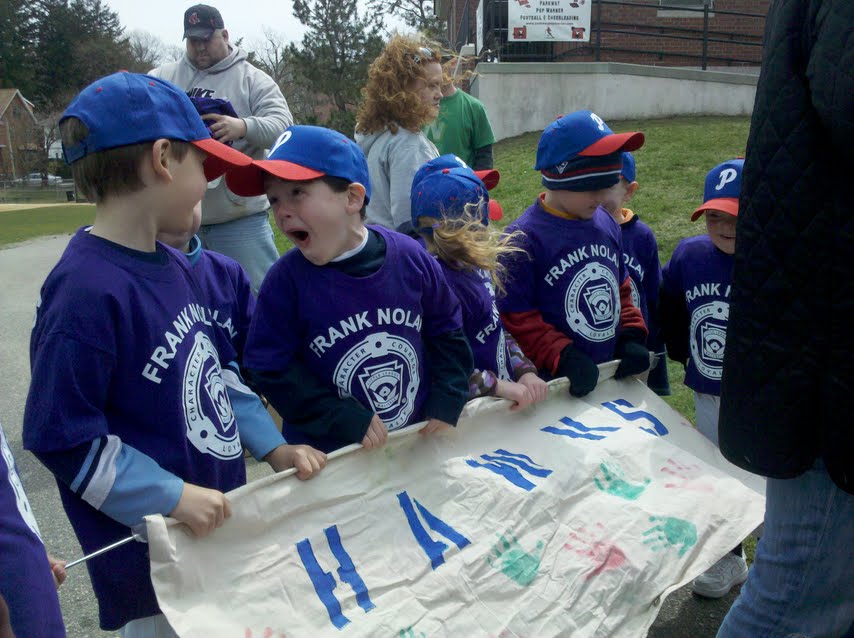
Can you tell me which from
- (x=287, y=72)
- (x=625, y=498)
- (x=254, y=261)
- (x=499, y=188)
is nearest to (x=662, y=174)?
(x=499, y=188)

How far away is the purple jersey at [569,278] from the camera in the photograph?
2986 mm

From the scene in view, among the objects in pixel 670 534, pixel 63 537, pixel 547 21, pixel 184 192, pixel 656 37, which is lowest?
pixel 63 537

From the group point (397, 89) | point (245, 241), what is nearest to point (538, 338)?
point (397, 89)

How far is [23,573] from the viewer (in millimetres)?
1395

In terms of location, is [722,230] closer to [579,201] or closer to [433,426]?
[579,201]

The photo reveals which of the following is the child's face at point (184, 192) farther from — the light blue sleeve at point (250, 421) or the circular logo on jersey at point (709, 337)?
the circular logo on jersey at point (709, 337)

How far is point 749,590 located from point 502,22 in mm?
16893

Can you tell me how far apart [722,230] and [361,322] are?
1587 millimetres

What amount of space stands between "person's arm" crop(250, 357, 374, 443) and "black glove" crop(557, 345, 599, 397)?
0.93 m

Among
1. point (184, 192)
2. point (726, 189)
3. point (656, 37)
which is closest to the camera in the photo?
point (184, 192)

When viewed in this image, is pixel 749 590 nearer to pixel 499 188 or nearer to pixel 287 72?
pixel 499 188

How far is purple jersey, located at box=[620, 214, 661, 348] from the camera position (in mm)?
3436

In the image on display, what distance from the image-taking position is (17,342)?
730 centimetres

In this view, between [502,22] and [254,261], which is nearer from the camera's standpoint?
[254,261]
